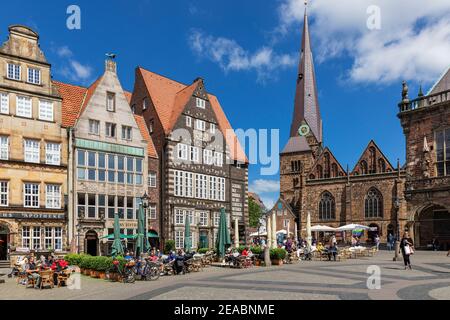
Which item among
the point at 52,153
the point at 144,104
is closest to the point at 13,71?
the point at 52,153

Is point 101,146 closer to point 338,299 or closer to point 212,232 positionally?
point 212,232

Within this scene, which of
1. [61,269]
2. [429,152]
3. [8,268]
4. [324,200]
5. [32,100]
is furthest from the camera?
[324,200]

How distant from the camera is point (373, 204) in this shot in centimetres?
6238

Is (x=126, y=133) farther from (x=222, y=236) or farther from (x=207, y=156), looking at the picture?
(x=222, y=236)

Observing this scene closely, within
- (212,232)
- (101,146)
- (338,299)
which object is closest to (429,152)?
(212,232)

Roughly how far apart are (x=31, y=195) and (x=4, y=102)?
237 inches

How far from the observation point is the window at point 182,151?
3906cm

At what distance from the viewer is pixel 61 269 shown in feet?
57.3

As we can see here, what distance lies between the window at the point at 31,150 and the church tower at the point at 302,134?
152 ft

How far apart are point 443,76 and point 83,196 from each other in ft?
101

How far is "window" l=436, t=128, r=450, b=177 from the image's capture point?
118 feet

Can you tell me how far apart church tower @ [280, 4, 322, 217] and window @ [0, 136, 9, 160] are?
48.1 meters

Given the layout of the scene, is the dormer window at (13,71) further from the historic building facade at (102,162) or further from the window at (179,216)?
the window at (179,216)

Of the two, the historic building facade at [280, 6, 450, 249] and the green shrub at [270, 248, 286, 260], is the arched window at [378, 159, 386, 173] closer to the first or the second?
the historic building facade at [280, 6, 450, 249]
